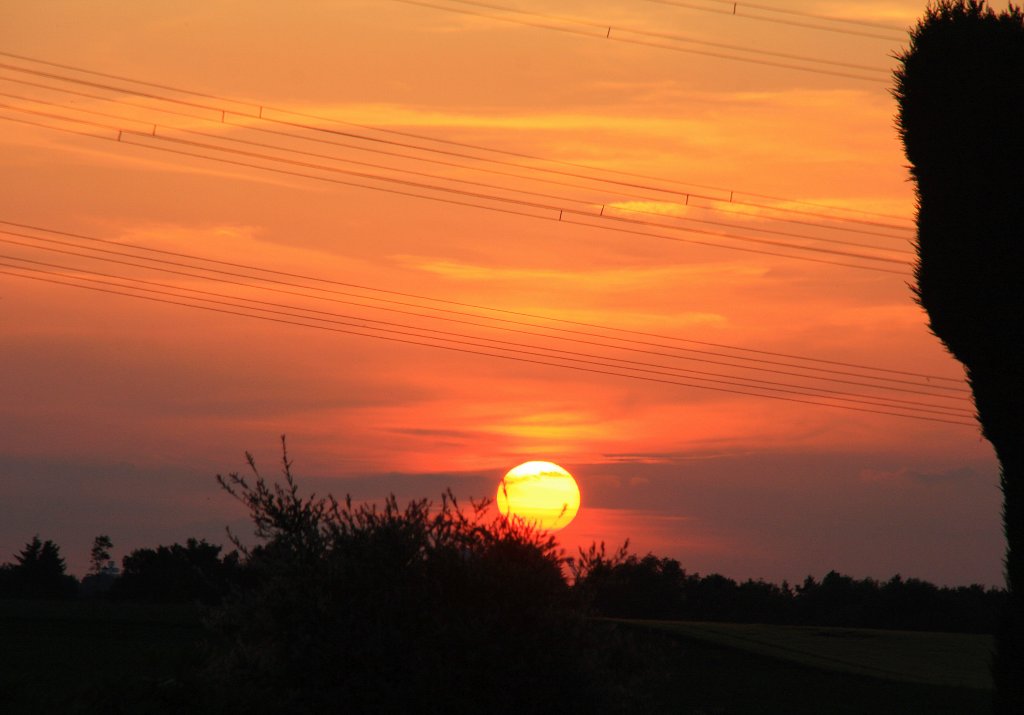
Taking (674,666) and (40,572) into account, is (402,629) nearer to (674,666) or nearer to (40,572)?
(674,666)

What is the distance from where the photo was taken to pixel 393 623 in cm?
1268

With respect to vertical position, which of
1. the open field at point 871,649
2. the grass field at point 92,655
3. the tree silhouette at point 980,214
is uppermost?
the tree silhouette at point 980,214

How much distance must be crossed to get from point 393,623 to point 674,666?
82.6 ft

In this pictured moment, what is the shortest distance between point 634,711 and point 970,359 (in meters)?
11.0

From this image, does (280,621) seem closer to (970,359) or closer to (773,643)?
(970,359)

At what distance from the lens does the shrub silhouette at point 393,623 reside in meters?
12.3

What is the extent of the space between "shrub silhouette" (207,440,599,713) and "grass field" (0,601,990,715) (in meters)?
1.03

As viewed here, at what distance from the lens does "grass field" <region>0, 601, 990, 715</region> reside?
1515cm

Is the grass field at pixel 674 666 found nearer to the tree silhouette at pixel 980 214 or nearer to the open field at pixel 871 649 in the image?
the open field at pixel 871 649

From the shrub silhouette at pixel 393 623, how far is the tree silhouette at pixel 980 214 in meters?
9.79

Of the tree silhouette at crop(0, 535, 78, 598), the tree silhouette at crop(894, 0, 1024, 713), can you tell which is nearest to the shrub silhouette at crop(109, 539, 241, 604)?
the tree silhouette at crop(0, 535, 78, 598)

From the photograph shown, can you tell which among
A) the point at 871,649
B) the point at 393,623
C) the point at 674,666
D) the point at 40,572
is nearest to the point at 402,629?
the point at 393,623

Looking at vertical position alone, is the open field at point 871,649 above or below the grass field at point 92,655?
above

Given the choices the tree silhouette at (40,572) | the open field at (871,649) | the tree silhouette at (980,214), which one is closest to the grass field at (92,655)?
the tree silhouette at (980,214)
